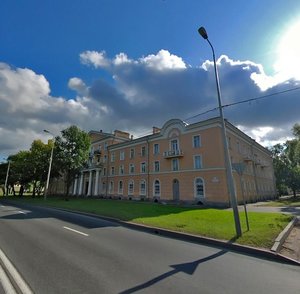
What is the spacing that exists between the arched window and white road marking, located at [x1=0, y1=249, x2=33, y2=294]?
2477 centimetres

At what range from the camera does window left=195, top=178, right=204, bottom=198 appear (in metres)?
28.3

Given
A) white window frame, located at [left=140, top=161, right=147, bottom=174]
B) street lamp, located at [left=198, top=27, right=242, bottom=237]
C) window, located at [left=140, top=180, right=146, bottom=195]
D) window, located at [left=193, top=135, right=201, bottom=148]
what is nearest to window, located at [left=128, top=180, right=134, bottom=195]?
window, located at [left=140, top=180, right=146, bottom=195]

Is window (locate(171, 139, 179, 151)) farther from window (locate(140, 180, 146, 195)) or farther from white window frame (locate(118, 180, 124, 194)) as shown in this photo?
white window frame (locate(118, 180, 124, 194))

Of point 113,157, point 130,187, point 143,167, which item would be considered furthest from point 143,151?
point 113,157

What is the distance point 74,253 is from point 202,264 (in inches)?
148

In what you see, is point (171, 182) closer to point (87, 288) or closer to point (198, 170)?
point (198, 170)

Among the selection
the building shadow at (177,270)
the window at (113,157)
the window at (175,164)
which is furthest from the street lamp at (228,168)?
the window at (113,157)

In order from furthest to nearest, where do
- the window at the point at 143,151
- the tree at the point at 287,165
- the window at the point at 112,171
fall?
the tree at the point at 287,165
the window at the point at 112,171
the window at the point at 143,151

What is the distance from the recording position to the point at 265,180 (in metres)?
43.4

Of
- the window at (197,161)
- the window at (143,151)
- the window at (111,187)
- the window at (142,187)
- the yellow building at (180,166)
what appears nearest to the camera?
the yellow building at (180,166)

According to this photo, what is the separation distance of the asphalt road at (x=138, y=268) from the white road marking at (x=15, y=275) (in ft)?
0.35

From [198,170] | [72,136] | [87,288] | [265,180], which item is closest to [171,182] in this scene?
[198,170]

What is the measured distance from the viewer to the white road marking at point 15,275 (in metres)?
4.14

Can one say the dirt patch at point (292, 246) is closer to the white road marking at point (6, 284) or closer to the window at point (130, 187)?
the white road marking at point (6, 284)
